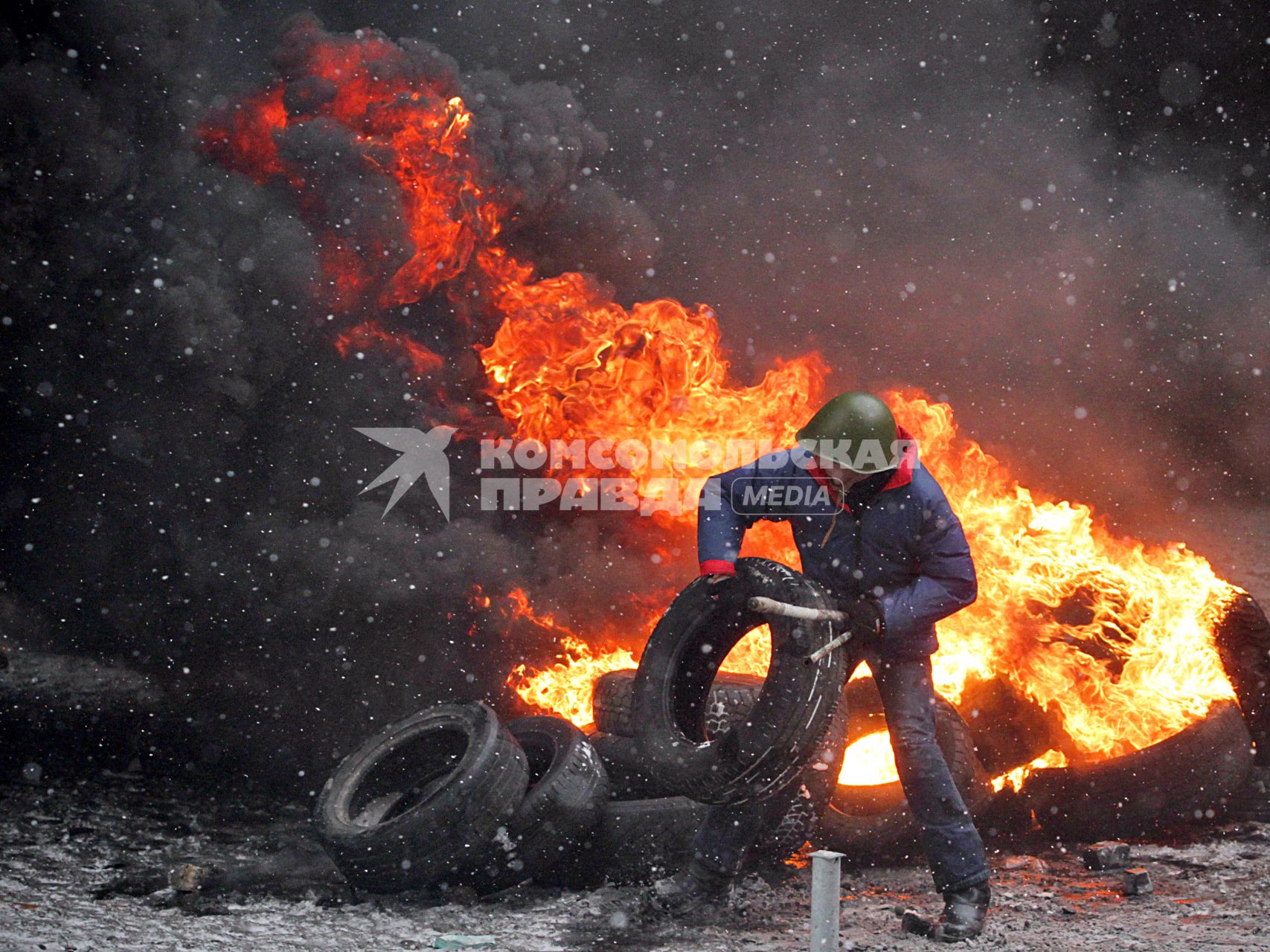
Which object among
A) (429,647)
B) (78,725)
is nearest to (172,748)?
(78,725)

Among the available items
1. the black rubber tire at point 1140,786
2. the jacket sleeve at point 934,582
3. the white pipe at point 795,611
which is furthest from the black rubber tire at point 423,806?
the black rubber tire at point 1140,786

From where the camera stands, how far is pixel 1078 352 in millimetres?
13328

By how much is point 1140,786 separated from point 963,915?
2.26 meters

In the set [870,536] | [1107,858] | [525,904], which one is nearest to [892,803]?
[1107,858]

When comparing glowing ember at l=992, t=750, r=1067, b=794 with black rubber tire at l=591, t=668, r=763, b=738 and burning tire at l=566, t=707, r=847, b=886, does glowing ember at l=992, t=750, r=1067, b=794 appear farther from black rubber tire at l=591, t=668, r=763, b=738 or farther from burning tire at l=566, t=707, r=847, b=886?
black rubber tire at l=591, t=668, r=763, b=738

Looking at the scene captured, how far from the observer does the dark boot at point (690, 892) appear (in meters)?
3.87

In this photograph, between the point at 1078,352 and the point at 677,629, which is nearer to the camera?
the point at 677,629

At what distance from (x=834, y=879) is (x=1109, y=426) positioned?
13118 mm

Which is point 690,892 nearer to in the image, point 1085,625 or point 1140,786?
point 1140,786

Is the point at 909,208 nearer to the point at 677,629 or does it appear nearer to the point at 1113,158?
the point at 1113,158

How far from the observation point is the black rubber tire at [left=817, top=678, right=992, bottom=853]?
4.71 metres

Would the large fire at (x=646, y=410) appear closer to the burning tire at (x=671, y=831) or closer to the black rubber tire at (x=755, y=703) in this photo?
the burning tire at (x=671, y=831)

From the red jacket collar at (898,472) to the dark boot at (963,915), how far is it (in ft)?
5.66

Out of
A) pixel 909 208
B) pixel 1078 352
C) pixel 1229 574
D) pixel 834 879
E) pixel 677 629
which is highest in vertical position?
Answer: pixel 909 208
